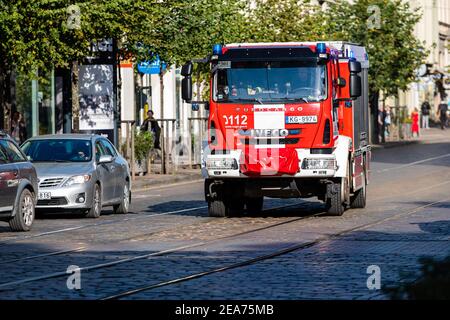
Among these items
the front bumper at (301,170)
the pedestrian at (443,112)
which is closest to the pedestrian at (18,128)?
the front bumper at (301,170)

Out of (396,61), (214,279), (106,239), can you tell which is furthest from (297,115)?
(396,61)

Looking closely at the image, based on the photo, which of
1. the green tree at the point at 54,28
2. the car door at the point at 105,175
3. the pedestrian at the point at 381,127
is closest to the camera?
the car door at the point at 105,175

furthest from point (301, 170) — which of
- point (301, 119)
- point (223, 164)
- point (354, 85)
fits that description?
point (354, 85)

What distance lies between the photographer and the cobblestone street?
12.9 m

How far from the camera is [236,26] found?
41.7m

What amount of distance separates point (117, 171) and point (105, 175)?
0.93 meters

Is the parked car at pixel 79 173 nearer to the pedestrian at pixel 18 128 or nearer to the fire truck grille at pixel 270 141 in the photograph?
the fire truck grille at pixel 270 141

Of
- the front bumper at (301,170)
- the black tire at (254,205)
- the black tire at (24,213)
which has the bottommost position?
the black tire at (254,205)

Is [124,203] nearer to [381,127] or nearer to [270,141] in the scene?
[270,141]

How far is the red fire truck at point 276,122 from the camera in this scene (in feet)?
74.9

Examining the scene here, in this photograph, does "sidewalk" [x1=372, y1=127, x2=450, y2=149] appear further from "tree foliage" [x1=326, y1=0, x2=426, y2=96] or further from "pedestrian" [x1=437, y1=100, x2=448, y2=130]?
"pedestrian" [x1=437, y1=100, x2=448, y2=130]

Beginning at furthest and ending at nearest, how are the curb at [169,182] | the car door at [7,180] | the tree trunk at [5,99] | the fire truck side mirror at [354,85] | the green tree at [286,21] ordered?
the green tree at [286,21]
the curb at [169,182]
the tree trunk at [5,99]
the fire truck side mirror at [354,85]
the car door at [7,180]

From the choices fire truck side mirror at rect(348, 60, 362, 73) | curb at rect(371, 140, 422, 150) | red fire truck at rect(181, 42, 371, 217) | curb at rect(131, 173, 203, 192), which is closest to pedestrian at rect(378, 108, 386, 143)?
curb at rect(371, 140, 422, 150)

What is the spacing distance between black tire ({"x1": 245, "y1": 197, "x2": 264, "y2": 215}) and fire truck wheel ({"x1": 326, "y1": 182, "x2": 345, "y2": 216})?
1.95 metres
